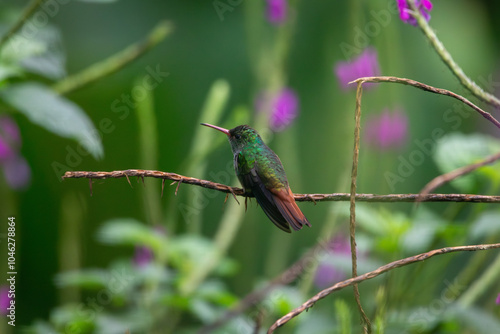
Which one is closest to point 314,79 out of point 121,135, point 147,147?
point 121,135

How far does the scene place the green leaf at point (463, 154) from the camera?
156 cm

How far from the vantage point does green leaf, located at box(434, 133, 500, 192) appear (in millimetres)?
1560

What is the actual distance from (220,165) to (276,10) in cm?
108

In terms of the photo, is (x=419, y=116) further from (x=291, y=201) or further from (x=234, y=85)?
(x=291, y=201)

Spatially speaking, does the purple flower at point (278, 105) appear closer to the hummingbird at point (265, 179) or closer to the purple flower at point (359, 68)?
the purple flower at point (359, 68)

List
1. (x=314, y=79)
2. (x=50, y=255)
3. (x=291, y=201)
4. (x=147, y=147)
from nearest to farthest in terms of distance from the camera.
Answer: (x=291, y=201), (x=147, y=147), (x=50, y=255), (x=314, y=79)

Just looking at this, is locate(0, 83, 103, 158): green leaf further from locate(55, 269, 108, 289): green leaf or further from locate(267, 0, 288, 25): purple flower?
locate(267, 0, 288, 25): purple flower

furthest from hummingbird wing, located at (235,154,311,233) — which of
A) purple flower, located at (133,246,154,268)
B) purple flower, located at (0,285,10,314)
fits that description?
purple flower, located at (0,285,10,314)

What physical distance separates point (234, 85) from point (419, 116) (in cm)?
104

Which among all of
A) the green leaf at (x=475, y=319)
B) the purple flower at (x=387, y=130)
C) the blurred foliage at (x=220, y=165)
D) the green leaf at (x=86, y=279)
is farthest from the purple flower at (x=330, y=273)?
the green leaf at (x=86, y=279)

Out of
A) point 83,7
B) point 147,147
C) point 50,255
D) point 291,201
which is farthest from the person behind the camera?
point 83,7

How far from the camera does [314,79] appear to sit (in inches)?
135

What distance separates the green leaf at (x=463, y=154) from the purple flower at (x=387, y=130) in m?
→ 0.39

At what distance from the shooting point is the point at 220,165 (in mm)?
2969
